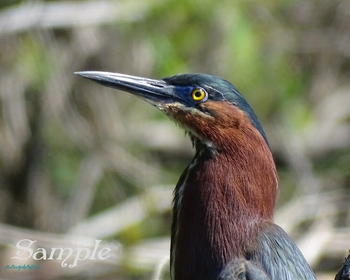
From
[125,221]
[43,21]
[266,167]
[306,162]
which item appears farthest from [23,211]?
[266,167]

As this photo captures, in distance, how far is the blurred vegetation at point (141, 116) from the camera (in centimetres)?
577

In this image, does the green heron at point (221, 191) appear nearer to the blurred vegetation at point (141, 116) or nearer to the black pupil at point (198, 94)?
the black pupil at point (198, 94)

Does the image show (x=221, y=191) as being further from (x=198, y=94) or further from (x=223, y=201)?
(x=198, y=94)

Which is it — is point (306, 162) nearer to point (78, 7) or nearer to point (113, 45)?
point (113, 45)

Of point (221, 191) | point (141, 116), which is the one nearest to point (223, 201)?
point (221, 191)

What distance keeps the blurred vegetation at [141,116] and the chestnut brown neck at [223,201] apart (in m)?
1.78

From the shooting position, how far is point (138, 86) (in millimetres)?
3512

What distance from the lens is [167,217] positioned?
7.05 m

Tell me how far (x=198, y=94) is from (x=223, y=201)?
0.50m

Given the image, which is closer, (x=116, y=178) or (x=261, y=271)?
(x=261, y=271)

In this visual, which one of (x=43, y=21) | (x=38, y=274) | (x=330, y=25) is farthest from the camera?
(x=330, y=25)

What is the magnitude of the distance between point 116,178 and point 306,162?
5.88 ft

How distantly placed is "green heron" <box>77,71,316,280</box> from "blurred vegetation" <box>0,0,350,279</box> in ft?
5.80

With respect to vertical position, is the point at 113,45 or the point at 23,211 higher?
the point at 113,45
